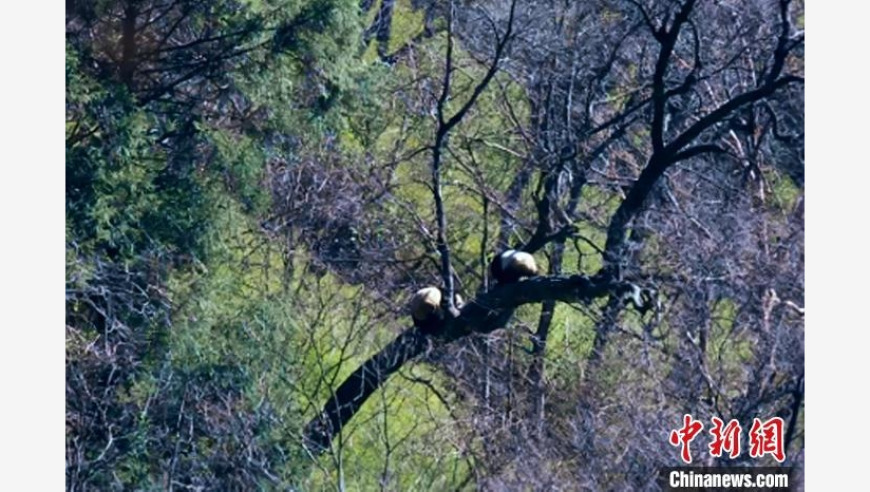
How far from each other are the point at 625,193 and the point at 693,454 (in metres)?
1.88

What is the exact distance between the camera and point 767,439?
254 inches

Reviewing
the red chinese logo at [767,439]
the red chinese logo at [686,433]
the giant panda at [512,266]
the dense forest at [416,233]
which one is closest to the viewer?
the red chinese logo at [767,439]

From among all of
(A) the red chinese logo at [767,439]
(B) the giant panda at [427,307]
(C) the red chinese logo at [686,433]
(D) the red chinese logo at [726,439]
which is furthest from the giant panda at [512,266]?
(A) the red chinese logo at [767,439]

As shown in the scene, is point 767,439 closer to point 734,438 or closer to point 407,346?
point 734,438

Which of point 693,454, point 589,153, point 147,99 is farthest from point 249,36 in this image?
point 693,454

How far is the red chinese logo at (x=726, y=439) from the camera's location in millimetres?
6477

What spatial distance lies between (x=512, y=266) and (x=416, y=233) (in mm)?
605

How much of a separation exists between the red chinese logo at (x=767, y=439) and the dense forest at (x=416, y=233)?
0.34 meters

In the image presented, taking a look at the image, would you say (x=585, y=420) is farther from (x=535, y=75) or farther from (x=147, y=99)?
(x=147, y=99)

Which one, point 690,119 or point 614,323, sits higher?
point 690,119

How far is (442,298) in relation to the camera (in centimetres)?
821

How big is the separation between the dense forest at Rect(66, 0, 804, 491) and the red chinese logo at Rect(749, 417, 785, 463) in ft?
1.10

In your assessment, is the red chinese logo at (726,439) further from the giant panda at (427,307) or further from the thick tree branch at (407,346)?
the giant panda at (427,307)

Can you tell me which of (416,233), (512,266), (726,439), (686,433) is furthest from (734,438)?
(416,233)
